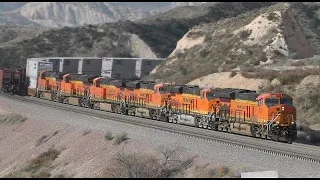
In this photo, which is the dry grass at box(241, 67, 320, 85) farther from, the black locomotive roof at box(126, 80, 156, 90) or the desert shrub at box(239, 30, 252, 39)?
the desert shrub at box(239, 30, 252, 39)

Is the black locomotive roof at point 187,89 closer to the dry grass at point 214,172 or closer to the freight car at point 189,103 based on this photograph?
the freight car at point 189,103

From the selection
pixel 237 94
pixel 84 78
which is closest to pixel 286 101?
pixel 237 94

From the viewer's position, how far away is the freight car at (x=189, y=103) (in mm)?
29422

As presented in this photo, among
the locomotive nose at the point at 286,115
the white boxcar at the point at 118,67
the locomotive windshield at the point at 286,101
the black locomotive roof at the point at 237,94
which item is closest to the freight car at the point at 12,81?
the white boxcar at the point at 118,67

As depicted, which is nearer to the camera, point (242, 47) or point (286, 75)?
point (286, 75)

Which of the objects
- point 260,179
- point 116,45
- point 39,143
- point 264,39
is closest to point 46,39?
point 116,45

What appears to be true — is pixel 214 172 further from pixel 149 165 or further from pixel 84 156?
pixel 84 156

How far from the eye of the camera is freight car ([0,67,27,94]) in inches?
2581

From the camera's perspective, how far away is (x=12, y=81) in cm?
6612

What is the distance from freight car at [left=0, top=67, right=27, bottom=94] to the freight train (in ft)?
30.3

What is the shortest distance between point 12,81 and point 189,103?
36483mm

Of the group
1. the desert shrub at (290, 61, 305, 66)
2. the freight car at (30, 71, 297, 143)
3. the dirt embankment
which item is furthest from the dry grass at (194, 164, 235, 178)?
the desert shrub at (290, 61, 305, 66)

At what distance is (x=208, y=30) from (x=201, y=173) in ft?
217

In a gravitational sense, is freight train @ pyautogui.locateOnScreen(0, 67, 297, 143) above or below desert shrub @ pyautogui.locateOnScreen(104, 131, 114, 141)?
above
